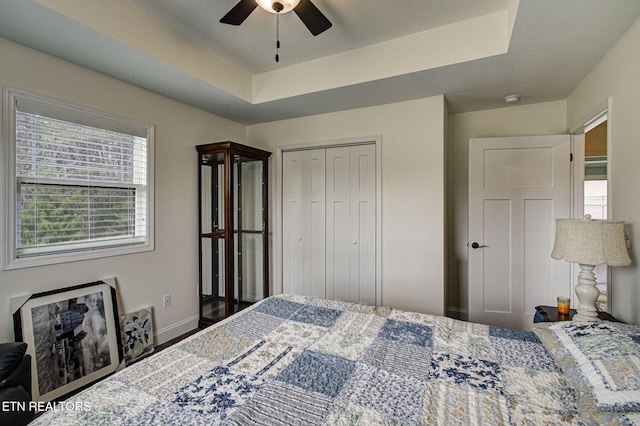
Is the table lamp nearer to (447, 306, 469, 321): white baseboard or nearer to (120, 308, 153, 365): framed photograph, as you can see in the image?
(447, 306, 469, 321): white baseboard

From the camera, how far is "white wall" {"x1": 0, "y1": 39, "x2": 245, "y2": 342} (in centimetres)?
193

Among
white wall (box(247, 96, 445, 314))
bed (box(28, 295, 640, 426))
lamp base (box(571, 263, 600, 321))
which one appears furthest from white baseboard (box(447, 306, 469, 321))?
bed (box(28, 295, 640, 426))

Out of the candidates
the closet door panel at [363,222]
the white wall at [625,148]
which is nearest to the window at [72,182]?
the closet door panel at [363,222]

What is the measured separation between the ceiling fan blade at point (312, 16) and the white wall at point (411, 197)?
1.51 meters

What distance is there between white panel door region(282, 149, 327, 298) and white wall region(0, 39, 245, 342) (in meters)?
0.96

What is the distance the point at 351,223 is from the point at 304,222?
1.95 feet

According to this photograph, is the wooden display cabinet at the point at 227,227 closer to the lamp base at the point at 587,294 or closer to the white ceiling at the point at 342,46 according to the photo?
the white ceiling at the point at 342,46

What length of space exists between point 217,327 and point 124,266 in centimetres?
139

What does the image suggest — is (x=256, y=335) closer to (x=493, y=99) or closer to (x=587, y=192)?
(x=493, y=99)

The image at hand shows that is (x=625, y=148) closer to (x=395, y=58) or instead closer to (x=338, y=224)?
(x=395, y=58)

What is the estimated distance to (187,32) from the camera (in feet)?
7.42

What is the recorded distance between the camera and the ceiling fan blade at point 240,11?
159 cm

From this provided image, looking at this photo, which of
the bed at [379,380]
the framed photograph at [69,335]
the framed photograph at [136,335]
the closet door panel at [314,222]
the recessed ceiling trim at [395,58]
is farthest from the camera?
the closet door panel at [314,222]

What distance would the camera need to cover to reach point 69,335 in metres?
2.06
